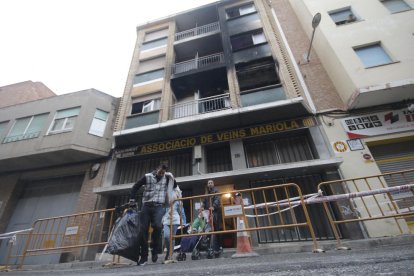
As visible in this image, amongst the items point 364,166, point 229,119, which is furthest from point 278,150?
point 364,166

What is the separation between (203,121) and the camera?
30.3 feet

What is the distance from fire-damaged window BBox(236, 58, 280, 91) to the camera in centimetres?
1081

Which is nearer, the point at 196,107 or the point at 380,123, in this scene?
the point at 380,123

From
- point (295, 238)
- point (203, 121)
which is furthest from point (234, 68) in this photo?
Answer: point (295, 238)

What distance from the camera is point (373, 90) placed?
25.2 feet

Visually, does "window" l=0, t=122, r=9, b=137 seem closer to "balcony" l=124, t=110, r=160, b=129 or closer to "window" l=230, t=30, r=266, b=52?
"balcony" l=124, t=110, r=160, b=129

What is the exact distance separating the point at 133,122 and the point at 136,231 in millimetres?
7992

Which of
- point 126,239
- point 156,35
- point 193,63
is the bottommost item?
point 126,239

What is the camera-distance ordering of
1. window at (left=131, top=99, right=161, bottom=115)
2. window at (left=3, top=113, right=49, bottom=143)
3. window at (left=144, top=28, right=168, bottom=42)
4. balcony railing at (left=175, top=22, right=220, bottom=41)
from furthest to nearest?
1. window at (left=144, top=28, right=168, bottom=42)
2. balcony railing at (left=175, top=22, right=220, bottom=41)
3. window at (left=131, top=99, right=161, bottom=115)
4. window at (left=3, top=113, right=49, bottom=143)

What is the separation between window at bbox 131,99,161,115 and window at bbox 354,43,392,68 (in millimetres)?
10085

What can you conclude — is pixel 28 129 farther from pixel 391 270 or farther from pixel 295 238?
pixel 391 270

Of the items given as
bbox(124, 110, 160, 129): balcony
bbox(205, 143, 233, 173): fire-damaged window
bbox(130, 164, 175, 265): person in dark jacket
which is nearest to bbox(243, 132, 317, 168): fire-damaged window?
bbox(205, 143, 233, 173): fire-damaged window

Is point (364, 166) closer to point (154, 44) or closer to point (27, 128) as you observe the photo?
point (154, 44)

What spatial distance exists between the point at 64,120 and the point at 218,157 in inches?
352
